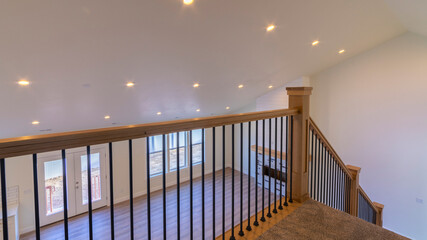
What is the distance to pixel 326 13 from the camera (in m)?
3.50

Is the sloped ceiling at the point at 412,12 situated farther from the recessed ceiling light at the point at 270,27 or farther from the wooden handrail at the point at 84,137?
the wooden handrail at the point at 84,137

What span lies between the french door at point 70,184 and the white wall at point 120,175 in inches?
9.8

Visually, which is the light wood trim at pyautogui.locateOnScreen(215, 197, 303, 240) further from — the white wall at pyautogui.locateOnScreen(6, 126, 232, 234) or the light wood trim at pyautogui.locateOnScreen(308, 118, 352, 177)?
the white wall at pyautogui.locateOnScreen(6, 126, 232, 234)

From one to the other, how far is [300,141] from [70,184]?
6.73m

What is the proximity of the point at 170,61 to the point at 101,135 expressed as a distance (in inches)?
104

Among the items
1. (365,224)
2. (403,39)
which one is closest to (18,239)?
(365,224)

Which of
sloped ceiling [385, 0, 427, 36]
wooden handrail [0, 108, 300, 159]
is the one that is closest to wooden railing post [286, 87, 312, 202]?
wooden handrail [0, 108, 300, 159]

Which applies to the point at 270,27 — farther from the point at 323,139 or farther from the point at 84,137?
the point at 84,137

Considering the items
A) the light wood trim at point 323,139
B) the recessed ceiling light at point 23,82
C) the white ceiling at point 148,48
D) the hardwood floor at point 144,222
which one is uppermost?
the white ceiling at point 148,48

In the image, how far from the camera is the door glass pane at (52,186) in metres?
6.29

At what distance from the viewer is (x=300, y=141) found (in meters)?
2.19

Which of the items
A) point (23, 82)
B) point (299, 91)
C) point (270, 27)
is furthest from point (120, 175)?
point (299, 91)

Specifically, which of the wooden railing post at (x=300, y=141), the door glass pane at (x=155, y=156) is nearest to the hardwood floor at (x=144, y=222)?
the door glass pane at (x=155, y=156)

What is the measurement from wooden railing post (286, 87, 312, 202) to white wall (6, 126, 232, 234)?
6265mm
